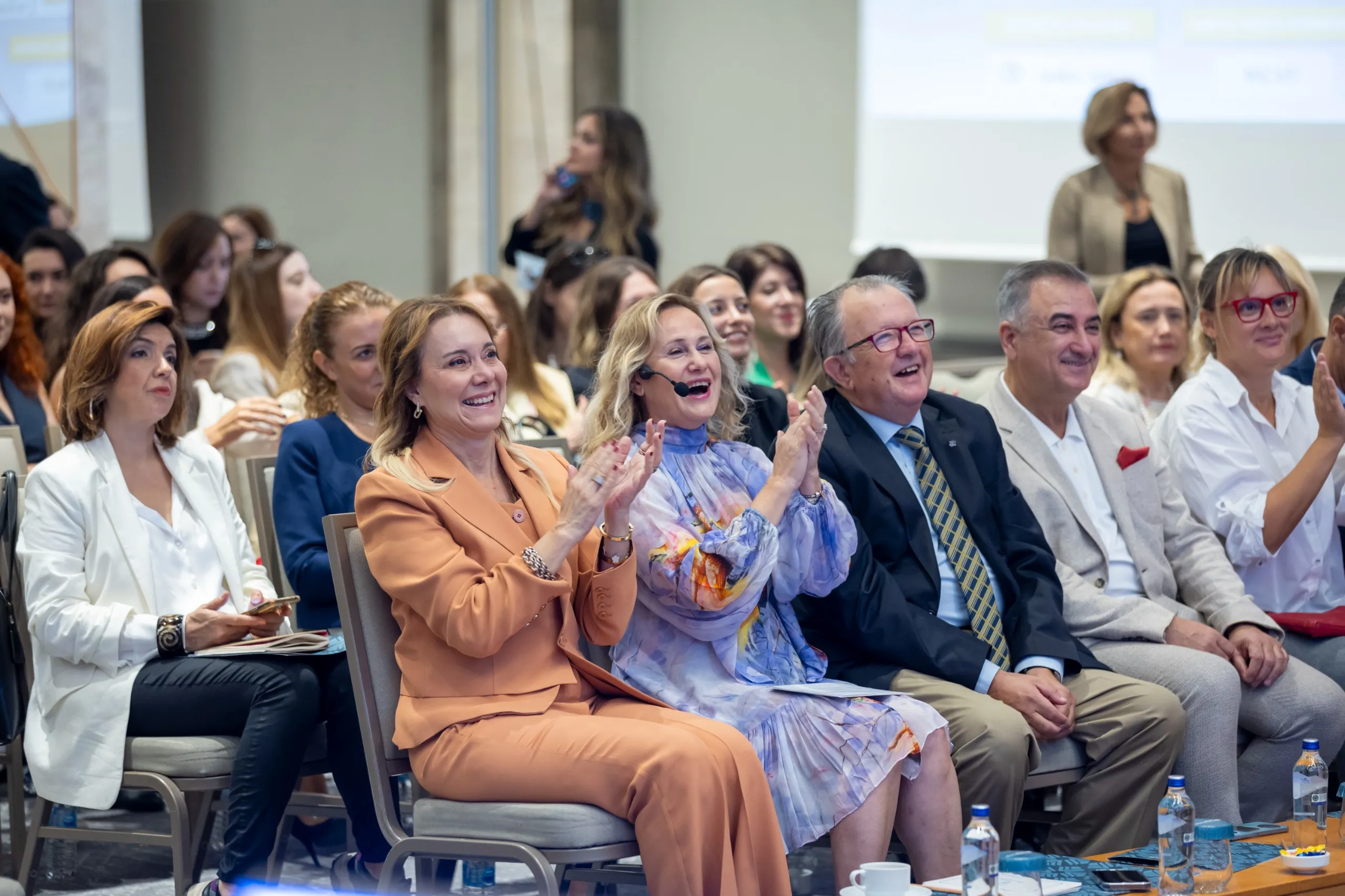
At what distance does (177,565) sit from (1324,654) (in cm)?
261

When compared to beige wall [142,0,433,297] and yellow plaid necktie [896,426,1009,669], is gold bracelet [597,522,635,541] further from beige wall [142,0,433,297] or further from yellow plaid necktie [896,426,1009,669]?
beige wall [142,0,433,297]

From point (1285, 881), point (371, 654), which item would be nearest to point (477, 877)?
point (371, 654)

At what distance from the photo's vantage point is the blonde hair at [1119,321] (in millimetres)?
4641

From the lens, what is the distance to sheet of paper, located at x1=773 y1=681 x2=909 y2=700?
288cm

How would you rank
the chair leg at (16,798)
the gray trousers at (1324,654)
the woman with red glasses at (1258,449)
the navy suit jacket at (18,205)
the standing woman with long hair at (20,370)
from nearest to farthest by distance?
1. the chair leg at (16,798)
2. the gray trousers at (1324,654)
3. the woman with red glasses at (1258,449)
4. the standing woman with long hair at (20,370)
5. the navy suit jacket at (18,205)

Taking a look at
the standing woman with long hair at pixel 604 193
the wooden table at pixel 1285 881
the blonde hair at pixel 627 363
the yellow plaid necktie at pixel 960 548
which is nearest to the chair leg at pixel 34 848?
the blonde hair at pixel 627 363

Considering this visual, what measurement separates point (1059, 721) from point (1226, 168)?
4.74 metres

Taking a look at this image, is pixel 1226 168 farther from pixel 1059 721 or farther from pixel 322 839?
pixel 322 839

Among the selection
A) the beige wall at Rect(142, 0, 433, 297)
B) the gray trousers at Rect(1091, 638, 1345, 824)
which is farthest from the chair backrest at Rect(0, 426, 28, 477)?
the beige wall at Rect(142, 0, 433, 297)

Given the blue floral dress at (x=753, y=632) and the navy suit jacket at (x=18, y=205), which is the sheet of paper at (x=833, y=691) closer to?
the blue floral dress at (x=753, y=632)

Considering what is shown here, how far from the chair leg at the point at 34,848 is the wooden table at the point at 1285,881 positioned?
2060mm

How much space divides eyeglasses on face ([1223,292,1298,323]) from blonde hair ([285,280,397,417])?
2111 millimetres

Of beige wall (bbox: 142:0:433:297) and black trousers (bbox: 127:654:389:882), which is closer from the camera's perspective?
black trousers (bbox: 127:654:389:882)

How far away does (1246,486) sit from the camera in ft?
→ 12.6
